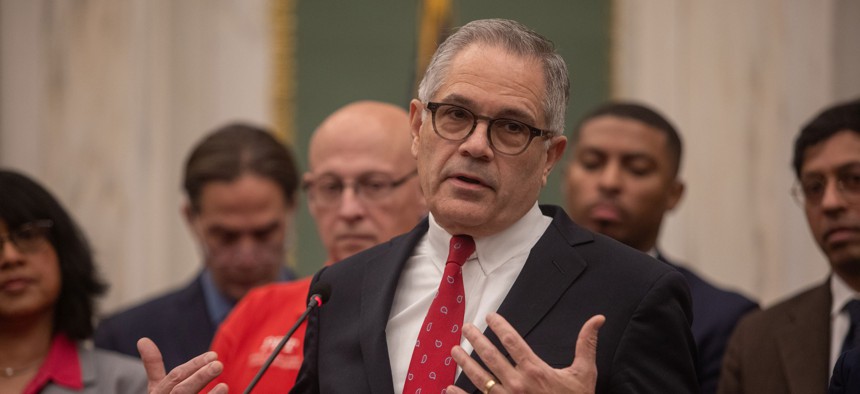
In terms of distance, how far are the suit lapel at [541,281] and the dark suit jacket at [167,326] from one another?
6.37 feet

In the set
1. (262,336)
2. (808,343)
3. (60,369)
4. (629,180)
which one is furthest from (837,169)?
(60,369)

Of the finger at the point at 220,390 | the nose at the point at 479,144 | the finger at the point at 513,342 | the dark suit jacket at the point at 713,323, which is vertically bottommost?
the dark suit jacket at the point at 713,323

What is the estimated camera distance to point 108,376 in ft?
11.5

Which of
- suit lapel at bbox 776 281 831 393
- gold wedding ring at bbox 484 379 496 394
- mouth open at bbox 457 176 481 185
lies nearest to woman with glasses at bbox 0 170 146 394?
mouth open at bbox 457 176 481 185

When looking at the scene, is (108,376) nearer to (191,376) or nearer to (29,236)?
Result: (29,236)

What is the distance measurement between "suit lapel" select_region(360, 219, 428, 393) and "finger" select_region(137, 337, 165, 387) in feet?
1.49

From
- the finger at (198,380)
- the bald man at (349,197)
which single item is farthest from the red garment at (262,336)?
the finger at (198,380)

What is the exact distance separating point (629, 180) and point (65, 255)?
1.90 m

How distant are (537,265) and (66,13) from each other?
402 centimetres

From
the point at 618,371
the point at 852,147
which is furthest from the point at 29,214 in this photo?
the point at 852,147

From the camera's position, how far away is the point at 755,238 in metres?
5.57

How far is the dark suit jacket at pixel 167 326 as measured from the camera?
13.8 feet

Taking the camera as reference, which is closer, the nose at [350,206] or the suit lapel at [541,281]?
the suit lapel at [541,281]

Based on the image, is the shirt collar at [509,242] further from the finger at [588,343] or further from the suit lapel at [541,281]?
the finger at [588,343]
